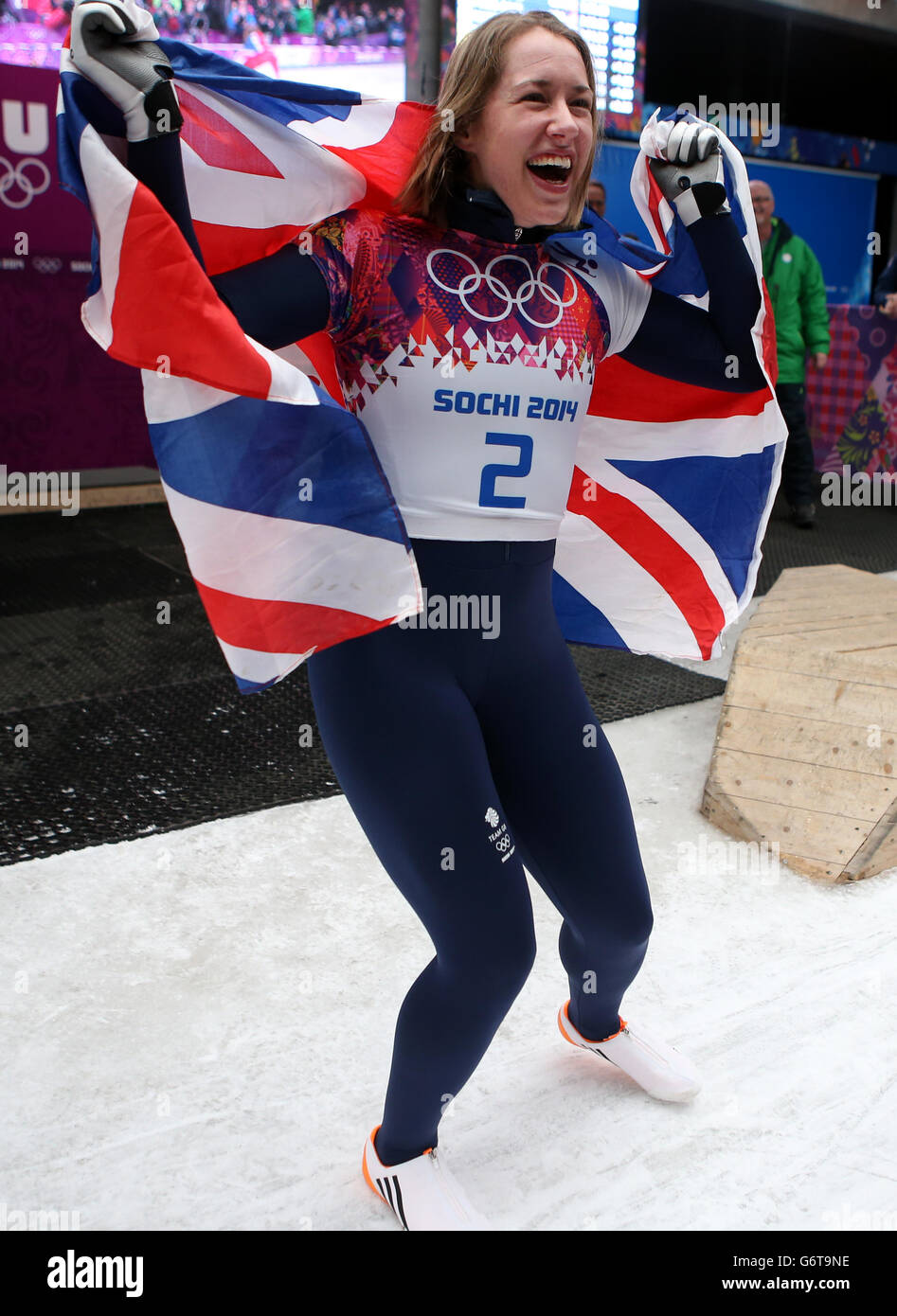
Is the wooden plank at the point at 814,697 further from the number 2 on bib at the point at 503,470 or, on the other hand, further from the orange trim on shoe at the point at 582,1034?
the number 2 on bib at the point at 503,470

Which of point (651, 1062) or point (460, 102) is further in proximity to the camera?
point (651, 1062)

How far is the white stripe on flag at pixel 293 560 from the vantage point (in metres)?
1.60

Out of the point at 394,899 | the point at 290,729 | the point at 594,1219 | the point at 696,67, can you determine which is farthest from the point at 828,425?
the point at 594,1219

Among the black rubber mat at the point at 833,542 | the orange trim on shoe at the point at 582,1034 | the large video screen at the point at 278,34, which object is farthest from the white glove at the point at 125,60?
the large video screen at the point at 278,34

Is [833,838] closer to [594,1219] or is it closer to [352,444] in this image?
[594,1219]

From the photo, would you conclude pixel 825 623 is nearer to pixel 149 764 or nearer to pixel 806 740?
pixel 806 740

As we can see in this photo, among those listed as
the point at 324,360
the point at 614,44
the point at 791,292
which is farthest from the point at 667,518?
the point at 614,44

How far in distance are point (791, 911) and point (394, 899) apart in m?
0.98

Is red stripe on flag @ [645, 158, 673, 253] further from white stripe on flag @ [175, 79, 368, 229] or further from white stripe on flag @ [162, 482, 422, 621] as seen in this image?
white stripe on flag @ [162, 482, 422, 621]

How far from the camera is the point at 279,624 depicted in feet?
5.37

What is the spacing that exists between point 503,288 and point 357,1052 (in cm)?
148

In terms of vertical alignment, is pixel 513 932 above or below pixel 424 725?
below

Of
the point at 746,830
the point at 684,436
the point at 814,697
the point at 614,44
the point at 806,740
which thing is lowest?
the point at 746,830
